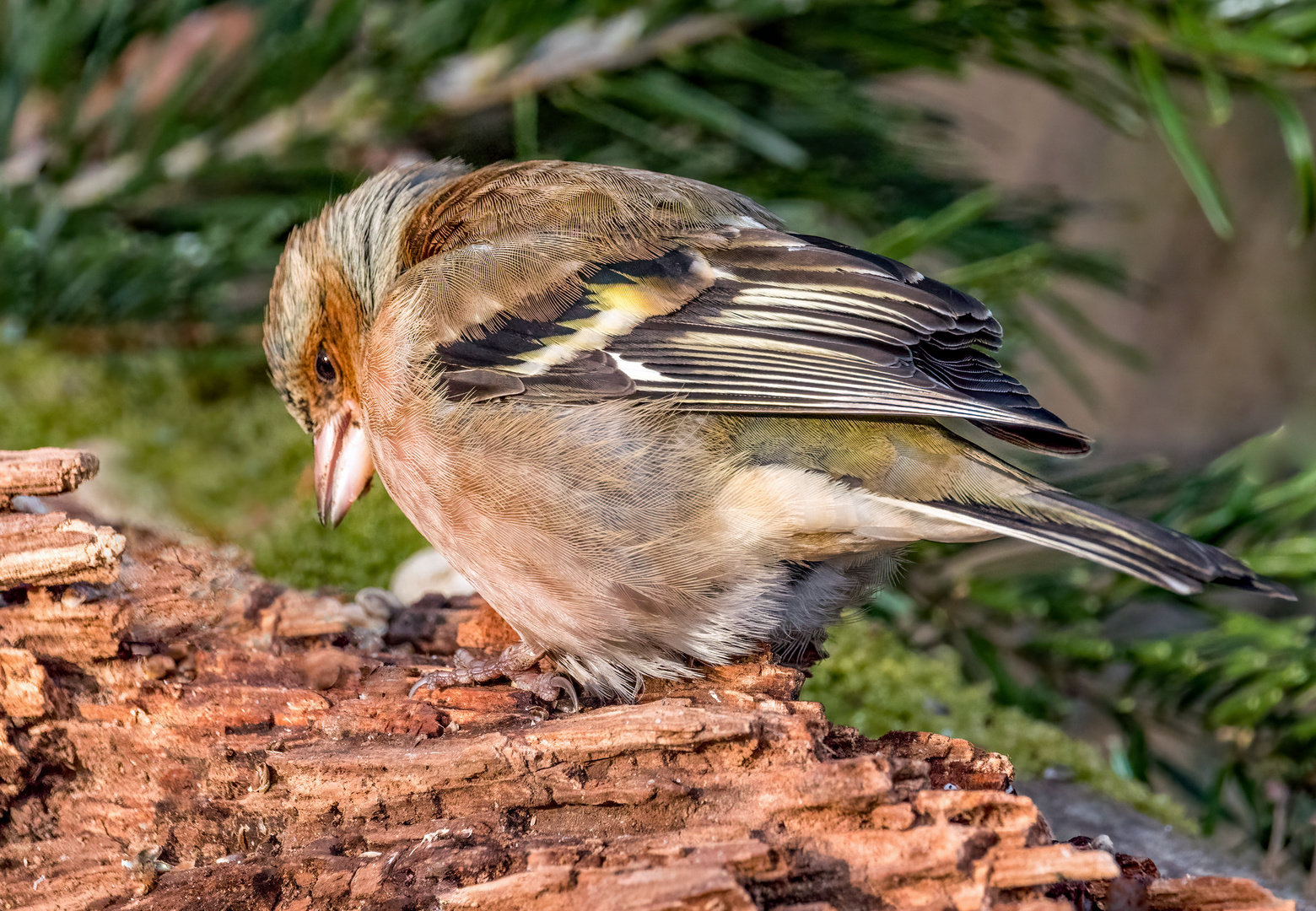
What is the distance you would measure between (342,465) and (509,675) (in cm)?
84

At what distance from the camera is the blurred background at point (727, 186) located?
237cm

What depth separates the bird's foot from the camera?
67.9 inches

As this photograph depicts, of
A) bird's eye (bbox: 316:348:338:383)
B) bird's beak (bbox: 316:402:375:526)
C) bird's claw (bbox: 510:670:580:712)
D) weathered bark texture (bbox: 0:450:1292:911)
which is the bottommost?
weathered bark texture (bbox: 0:450:1292:911)

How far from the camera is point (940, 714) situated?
2447mm

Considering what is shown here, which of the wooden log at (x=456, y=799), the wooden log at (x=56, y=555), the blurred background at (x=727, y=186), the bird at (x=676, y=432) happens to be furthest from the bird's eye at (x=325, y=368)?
the wooden log at (x=56, y=555)

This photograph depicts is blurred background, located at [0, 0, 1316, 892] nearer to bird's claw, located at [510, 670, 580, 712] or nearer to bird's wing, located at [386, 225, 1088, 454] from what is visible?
bird's wing, located at [386, 225, 1088, 454]

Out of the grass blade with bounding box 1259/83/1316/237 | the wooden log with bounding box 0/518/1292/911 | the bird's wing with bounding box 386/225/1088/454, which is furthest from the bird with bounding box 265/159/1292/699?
the grass blade with bounding box 1259/83/1316/237

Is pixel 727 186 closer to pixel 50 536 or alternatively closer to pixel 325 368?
pixel 325 368

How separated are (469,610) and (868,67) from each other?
198cm

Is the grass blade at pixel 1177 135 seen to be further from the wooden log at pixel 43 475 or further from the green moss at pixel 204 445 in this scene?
the wooden log at pixel 43 475

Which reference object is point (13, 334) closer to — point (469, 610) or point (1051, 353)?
point (469, 610)

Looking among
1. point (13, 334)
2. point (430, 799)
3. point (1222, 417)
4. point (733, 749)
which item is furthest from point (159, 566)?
point (1222, 417)

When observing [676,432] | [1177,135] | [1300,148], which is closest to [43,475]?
[676,432]

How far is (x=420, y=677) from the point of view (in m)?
1.73
